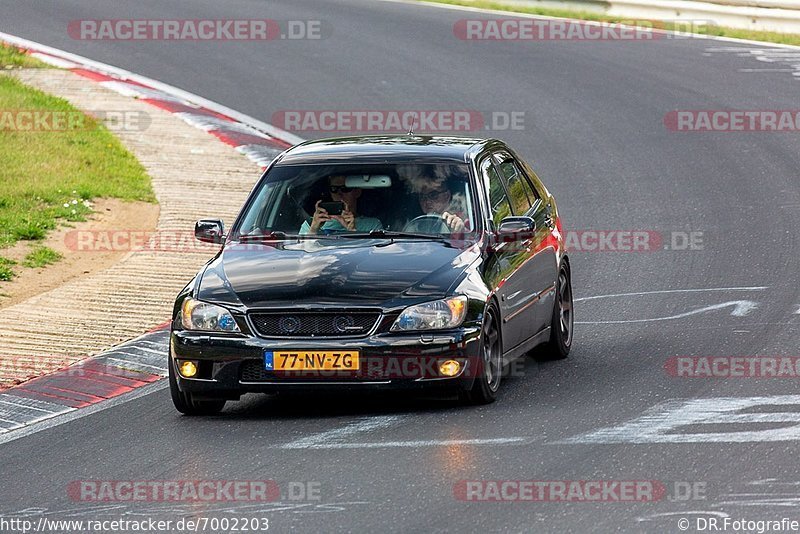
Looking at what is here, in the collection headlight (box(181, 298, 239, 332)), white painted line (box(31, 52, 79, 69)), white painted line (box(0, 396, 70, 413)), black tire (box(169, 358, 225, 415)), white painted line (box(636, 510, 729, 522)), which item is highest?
white painted line (box(31, 52, 79, 69))

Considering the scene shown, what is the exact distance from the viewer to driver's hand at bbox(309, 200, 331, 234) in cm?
1019

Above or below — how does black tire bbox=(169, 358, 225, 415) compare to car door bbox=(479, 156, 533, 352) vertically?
below

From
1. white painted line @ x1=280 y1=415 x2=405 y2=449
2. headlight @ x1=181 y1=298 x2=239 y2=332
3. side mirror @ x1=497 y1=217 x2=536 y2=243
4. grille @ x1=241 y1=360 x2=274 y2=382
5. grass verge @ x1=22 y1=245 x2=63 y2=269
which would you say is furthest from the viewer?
grass verge @ x1=22 y1=245 x2=63 y2=269

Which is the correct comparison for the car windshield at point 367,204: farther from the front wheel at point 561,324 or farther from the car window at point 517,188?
the front wheel at point 561,324

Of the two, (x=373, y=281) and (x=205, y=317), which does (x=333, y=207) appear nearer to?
(x=373, y=281)

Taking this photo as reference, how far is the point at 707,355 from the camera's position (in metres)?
10.8

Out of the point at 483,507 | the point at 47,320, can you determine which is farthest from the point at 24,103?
the point at 483,507

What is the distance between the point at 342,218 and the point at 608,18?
63.6 feet

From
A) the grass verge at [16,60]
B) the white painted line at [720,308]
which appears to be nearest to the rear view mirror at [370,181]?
the white painted line at [720,308]

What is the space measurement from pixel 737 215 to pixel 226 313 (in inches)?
350

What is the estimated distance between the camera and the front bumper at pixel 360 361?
891cm

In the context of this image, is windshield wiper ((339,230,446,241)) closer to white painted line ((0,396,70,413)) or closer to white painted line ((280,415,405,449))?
white painted line ((280,415,405,449))

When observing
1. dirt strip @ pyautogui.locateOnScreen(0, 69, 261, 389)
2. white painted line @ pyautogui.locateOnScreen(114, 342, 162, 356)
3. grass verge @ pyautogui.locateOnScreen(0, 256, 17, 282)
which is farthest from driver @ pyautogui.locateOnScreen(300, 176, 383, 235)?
grass verge @ pyautogui.locateOnScreen(0, 256, 17, 282)

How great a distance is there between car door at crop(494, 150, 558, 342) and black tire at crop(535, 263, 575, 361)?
0.37 feet
